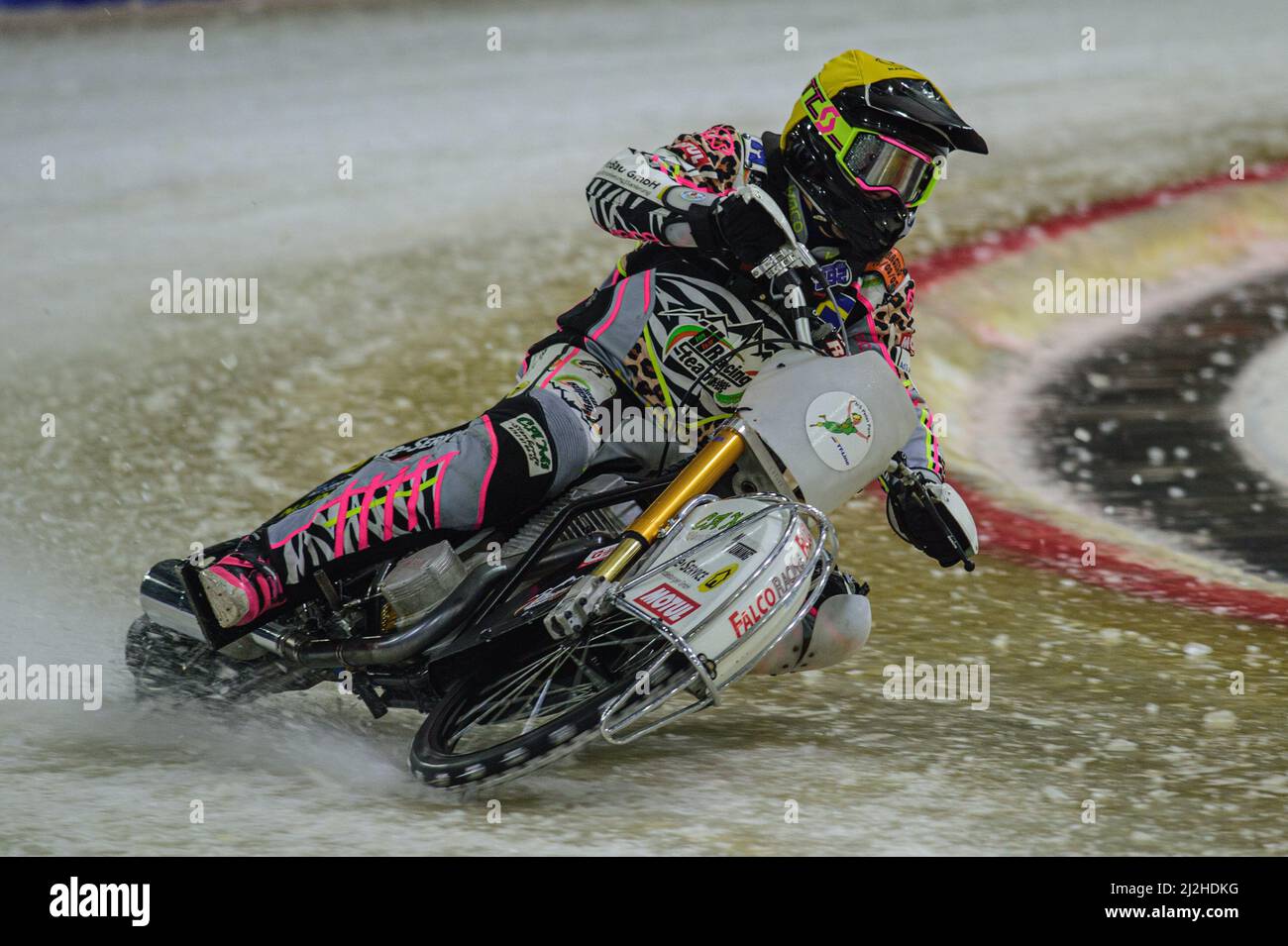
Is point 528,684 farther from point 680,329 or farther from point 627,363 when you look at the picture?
point 680,329

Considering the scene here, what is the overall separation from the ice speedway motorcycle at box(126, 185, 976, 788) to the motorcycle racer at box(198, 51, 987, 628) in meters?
0.09

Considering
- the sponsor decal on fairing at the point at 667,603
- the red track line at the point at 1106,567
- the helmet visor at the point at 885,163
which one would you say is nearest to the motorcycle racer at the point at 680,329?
the helmet visor at the point at 885,163

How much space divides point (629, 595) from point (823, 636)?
0.65 m

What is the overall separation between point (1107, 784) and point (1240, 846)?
16.3 inches

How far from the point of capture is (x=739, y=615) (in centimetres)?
342

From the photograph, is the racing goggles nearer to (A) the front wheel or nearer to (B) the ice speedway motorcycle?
(B) the ice speedway motorcycle

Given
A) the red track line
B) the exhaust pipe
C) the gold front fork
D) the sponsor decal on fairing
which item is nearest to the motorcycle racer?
the exhaust pipe

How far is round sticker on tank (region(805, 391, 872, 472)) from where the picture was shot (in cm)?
352

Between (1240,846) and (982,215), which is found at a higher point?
(982,215)

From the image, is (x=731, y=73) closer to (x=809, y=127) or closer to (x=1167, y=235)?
(x=1167, y=235)

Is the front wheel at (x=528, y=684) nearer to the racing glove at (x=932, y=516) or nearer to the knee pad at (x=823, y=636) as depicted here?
the knee pad at (x=823, y=636)

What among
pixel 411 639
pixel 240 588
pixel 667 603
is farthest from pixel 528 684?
pixel 240 588
